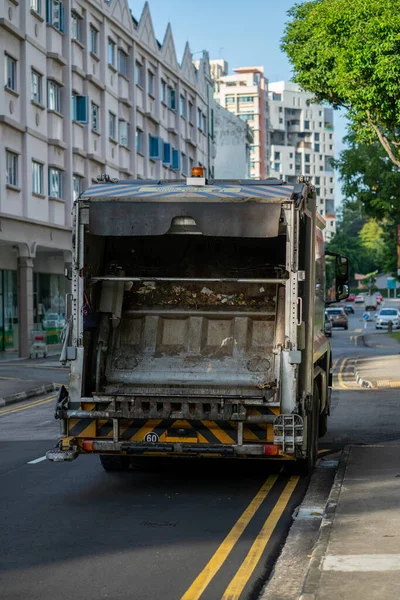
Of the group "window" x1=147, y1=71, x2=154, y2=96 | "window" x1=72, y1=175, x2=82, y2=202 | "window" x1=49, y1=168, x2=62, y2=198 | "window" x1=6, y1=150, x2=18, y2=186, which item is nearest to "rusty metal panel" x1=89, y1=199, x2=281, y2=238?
"window" x1=6, y1=150, x2=18, y2=186

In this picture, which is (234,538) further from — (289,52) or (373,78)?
(289,52)

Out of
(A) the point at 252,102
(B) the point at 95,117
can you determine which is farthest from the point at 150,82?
(A) the point at 252,102

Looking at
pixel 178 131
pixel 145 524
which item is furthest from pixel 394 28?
pixel 178 131

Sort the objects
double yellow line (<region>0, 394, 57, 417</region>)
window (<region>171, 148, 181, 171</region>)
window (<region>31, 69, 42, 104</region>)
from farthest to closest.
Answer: window (<region>171, 148, 181, 171</region>) < window (<region>31, 69, 42, 104</region>) < double yellow line (<region>0, 394, 57, 417</region>)

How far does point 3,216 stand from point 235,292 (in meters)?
24.1

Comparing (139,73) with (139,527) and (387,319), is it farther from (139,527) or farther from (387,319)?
(139,527)

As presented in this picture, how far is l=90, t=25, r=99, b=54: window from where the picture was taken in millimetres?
44500

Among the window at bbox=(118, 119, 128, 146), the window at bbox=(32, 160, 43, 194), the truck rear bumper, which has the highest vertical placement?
the window at bbox=(118, 119, 128, 146)

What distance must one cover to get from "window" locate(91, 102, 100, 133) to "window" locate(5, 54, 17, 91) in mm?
8339

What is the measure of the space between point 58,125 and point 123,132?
9.34 meters

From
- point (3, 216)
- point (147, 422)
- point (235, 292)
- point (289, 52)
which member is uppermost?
point (289, 52)

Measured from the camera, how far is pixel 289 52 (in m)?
33.6

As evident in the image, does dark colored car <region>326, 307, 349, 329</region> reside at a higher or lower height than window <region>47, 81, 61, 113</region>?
lower

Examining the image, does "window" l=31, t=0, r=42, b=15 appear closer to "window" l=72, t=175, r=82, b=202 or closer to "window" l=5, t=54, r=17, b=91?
"window" l=5, t=54, r=17, b=91
